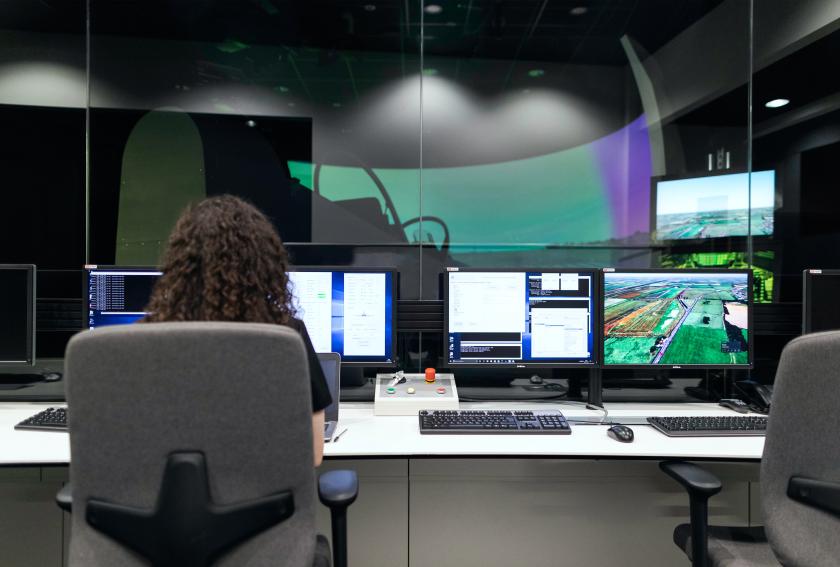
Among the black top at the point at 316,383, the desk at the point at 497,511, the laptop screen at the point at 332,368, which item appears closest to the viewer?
the black top at the point at 316,383

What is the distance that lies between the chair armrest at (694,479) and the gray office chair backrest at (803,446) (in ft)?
0.40

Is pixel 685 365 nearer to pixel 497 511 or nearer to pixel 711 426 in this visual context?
pixel 711 426

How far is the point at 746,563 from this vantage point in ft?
3.60

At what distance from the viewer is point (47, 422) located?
1471 mm

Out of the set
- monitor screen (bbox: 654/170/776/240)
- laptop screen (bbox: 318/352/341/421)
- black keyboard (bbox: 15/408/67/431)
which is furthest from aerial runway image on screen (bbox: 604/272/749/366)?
black keyboard (bbox: 15/408/67/431)

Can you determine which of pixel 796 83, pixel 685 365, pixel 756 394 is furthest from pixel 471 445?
pixel 796 83

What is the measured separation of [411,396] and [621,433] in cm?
69

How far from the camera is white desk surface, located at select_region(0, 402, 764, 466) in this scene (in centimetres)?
127

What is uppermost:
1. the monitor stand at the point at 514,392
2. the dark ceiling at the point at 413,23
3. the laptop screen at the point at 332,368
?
the dark ceiling at the point at 413,23

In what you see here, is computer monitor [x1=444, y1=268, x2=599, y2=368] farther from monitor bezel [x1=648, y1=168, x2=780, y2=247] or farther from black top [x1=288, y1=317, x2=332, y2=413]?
monitor bezel [x1=648, y1=168, x2=780, y2=247]

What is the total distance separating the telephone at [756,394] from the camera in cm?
174

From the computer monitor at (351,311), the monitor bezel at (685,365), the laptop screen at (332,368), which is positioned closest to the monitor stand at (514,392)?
the monitor bezel at (685,365)

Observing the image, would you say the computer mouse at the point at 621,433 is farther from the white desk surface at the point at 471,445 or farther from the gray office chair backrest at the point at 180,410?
the gray office chair backrest at the point at 180,410

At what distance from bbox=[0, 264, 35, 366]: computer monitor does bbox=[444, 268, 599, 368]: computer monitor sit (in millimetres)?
1511
